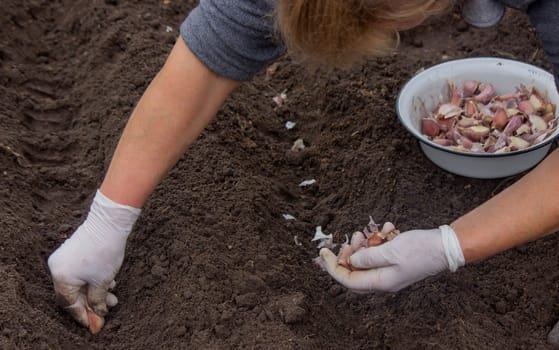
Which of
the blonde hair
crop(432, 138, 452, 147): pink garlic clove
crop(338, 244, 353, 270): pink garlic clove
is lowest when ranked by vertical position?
crop(432, 138, 452, 147): pink garlic clove

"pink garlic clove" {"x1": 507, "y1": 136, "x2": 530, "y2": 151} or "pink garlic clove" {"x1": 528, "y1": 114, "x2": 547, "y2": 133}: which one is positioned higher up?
"pink garlic clove" {"x1": 528, "y1": 114, "x2": 547, "y2": 133}

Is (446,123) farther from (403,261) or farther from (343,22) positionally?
(343,22)

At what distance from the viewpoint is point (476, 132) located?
2570mm

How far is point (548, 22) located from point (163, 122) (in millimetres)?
881

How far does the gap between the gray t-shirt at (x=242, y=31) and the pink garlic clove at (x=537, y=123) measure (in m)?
0.73

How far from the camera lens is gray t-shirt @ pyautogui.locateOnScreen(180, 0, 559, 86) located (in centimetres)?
179

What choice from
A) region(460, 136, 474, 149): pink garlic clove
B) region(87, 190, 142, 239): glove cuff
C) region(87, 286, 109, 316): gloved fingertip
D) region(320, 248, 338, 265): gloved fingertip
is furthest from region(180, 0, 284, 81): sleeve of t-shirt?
region(460, 136, 474, 149): pink garlic clove

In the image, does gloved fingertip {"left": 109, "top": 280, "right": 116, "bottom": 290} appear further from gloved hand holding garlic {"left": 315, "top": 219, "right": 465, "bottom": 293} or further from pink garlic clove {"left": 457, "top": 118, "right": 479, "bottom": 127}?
pink garlic clove {"left": 457, "top": 118, "right": 479, "bottom": 127}

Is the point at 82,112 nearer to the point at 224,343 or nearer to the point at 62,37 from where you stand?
the point at 62,37

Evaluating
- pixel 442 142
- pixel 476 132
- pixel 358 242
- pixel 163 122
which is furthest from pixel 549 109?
pixel 163 122

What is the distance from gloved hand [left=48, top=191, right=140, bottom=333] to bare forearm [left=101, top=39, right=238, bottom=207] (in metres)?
0.05

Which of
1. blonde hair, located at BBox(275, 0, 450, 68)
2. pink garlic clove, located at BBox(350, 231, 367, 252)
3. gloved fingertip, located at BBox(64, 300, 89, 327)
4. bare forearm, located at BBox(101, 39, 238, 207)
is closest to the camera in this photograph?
blonde hair, located at BBox(275, 0, 450, 68)

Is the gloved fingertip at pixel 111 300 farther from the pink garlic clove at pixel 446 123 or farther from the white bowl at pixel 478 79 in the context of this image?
the pink garlic clove at pixel 446 123

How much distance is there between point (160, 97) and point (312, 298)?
2.38 ft
